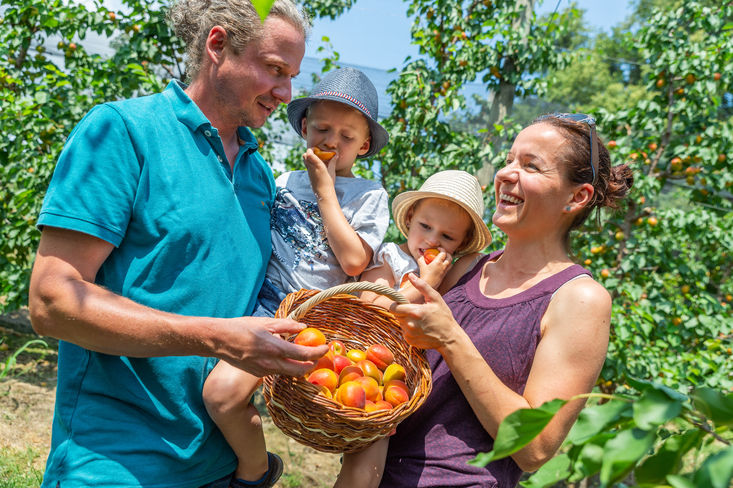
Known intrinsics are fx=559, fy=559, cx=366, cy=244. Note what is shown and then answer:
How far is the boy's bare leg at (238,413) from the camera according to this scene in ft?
4.72

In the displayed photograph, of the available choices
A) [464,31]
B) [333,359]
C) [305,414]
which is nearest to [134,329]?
[305,414]

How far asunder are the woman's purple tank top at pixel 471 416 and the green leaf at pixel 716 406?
86 centimetres

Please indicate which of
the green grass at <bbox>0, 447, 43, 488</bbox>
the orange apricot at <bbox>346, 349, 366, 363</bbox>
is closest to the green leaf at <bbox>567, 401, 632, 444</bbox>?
the orange apricot at <bbox>346, 349, 366, 363</bbox>

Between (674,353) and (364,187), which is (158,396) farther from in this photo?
(674,353)

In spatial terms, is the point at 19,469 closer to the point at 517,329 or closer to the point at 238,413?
the point at 238,413

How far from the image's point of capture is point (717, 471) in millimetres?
482

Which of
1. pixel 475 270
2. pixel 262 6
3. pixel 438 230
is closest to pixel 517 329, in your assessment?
pixel 475 270

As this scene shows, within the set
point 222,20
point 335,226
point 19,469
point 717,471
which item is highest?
point 222,20

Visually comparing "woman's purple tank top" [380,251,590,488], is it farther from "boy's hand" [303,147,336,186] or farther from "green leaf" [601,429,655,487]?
"green leaf" [601,429,655,487]

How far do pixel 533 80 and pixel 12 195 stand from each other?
13.4 ft

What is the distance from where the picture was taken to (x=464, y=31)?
4227mm

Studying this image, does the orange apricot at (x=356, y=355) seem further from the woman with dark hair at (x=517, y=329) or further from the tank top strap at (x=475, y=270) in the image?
the tank top strap at (x=475, y=270)

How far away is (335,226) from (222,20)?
2.29 ft

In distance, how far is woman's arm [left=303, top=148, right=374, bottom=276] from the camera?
72.5 inches
